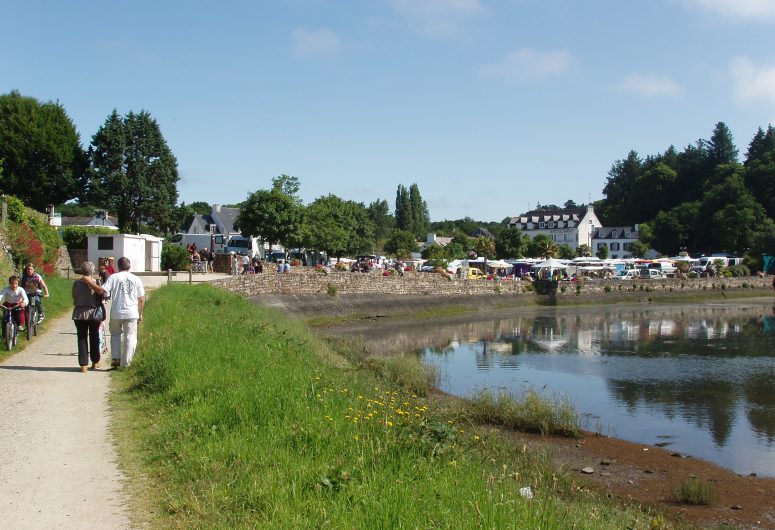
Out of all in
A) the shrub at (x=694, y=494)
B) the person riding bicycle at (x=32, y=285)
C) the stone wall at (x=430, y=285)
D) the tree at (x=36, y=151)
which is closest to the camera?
the shrub at (x=694, y=494)

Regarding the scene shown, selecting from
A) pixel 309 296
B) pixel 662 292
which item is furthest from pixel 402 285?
pixel 662 292

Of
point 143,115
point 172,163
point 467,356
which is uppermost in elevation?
point 143,115

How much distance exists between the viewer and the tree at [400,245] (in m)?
110

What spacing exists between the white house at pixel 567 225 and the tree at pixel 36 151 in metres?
102

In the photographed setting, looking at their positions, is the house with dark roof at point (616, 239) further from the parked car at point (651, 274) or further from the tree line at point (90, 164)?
the tree line at point (90, 164)

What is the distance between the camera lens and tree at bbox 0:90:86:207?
5169 centimetres

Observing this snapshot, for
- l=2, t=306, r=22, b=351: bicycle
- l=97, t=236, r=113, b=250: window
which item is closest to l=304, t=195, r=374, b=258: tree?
l=97, t=236, r=113, b=250: window

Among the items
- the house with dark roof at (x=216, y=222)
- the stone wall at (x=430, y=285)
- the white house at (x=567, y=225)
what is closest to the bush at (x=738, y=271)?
the stone wall at (x=430, y=285)

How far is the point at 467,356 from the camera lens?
33.2 meters

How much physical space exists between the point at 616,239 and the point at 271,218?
88.4 metres

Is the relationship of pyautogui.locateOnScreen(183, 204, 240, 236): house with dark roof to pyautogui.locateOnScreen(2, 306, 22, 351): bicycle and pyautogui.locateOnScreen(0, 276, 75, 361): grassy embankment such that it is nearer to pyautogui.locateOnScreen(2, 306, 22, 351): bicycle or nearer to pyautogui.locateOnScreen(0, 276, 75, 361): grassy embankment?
pyautogui.locateOnScreen(0, 276, 75, 361): grassy embankment

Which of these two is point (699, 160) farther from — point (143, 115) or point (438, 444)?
point (438, 444)

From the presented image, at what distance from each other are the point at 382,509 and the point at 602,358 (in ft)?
92.4

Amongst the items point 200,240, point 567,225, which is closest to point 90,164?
point 200,240
